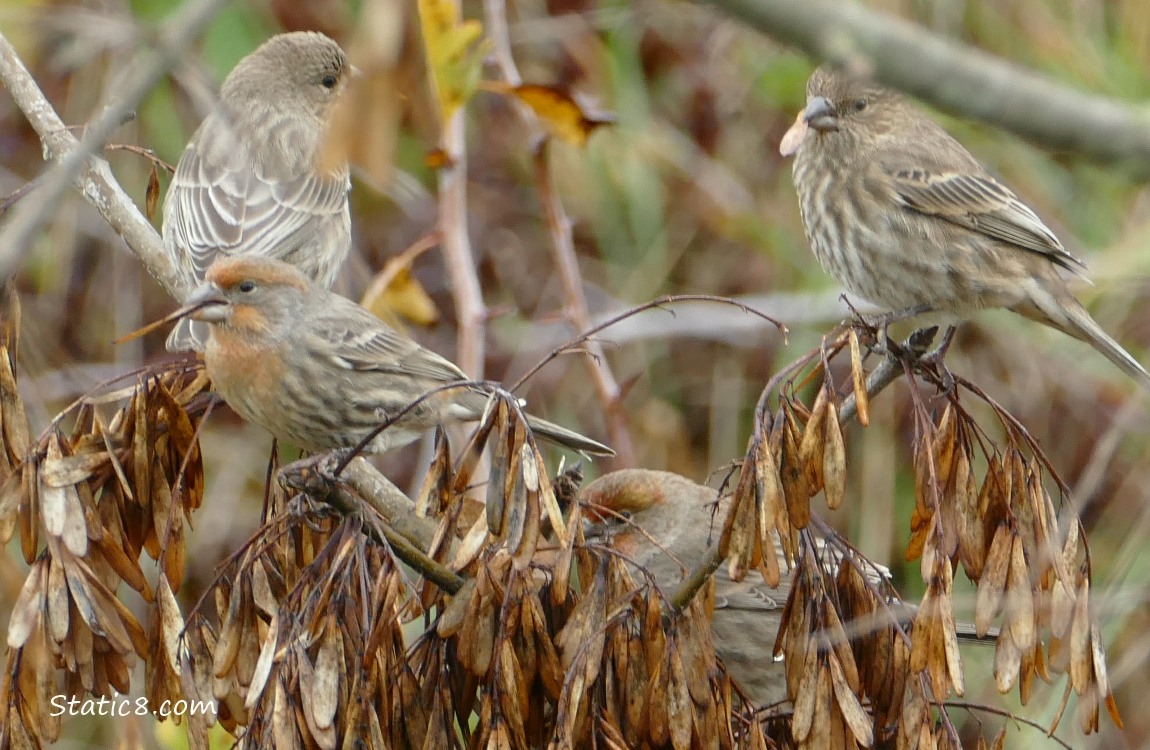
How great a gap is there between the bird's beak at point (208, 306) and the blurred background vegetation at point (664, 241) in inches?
94.0

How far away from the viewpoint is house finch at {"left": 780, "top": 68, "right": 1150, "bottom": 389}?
4.81 meters

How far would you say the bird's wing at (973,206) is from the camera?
495 centimetres

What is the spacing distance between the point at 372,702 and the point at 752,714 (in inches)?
32.6

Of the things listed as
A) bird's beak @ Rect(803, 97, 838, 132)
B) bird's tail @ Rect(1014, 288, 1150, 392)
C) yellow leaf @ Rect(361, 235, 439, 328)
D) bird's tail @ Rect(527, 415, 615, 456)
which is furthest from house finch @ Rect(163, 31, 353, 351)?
bird's tail @ Rect(1014, 288, 1150, 392)

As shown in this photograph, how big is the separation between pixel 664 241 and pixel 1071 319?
3.60 meters

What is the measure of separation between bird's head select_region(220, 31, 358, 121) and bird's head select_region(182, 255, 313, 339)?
214 centimetres

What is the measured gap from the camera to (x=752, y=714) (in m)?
3.02

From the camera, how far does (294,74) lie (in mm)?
6656

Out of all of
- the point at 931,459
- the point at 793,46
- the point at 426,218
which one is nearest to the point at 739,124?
the point at 426,218

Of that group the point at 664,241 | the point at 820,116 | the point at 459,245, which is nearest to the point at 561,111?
the point at 459,245

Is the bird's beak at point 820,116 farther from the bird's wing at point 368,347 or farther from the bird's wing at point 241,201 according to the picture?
the bird's wing at point 241,201

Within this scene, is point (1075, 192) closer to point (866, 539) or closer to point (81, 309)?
point (866, 539)

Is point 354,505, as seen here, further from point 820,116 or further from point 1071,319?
point 1071,319

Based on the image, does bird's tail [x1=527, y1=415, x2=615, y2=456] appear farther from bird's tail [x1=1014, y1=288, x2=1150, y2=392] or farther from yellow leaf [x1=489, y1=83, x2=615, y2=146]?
bird's tail [x1=1014, y1=288, x2=1150, y2=392]
